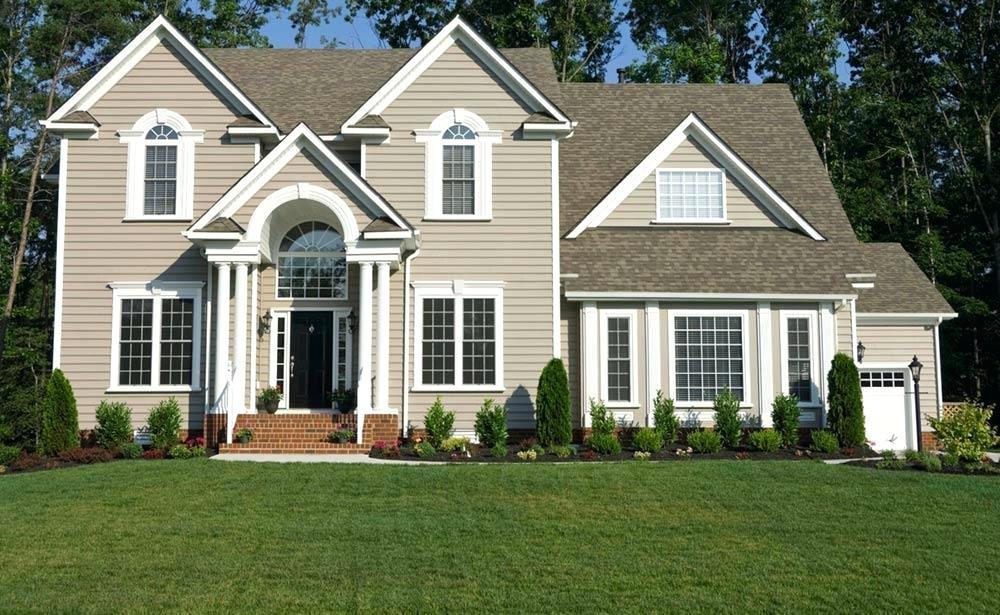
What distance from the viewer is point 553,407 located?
18.9 m

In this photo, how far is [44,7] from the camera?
3506 cm

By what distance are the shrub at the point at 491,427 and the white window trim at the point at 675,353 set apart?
3.83 m

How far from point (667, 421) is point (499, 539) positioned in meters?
8.91

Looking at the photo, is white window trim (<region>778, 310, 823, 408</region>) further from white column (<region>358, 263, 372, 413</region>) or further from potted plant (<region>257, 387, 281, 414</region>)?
potted plant (<region>257, 387, 281, 414</region>)

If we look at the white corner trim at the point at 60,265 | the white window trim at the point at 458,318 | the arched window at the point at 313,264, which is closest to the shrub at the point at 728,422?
the white window trim at the point at 458,318

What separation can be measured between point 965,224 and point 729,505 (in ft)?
88.3

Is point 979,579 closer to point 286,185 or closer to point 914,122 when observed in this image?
point 286,185

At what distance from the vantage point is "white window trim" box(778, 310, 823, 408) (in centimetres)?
2059

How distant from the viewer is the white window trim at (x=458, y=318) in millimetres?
20219

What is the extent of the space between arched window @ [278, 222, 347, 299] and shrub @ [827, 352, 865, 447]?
10151 millimetres

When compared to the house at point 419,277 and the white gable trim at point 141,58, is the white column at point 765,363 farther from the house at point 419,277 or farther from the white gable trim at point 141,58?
the white gable trim at point 141,58

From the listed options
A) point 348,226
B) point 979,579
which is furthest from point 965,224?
point 979,579

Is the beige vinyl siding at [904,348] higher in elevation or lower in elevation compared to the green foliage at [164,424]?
higher

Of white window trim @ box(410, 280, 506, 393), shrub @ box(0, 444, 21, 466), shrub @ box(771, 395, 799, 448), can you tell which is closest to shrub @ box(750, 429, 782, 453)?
shrub @ box(771, 395, 799, 448)
